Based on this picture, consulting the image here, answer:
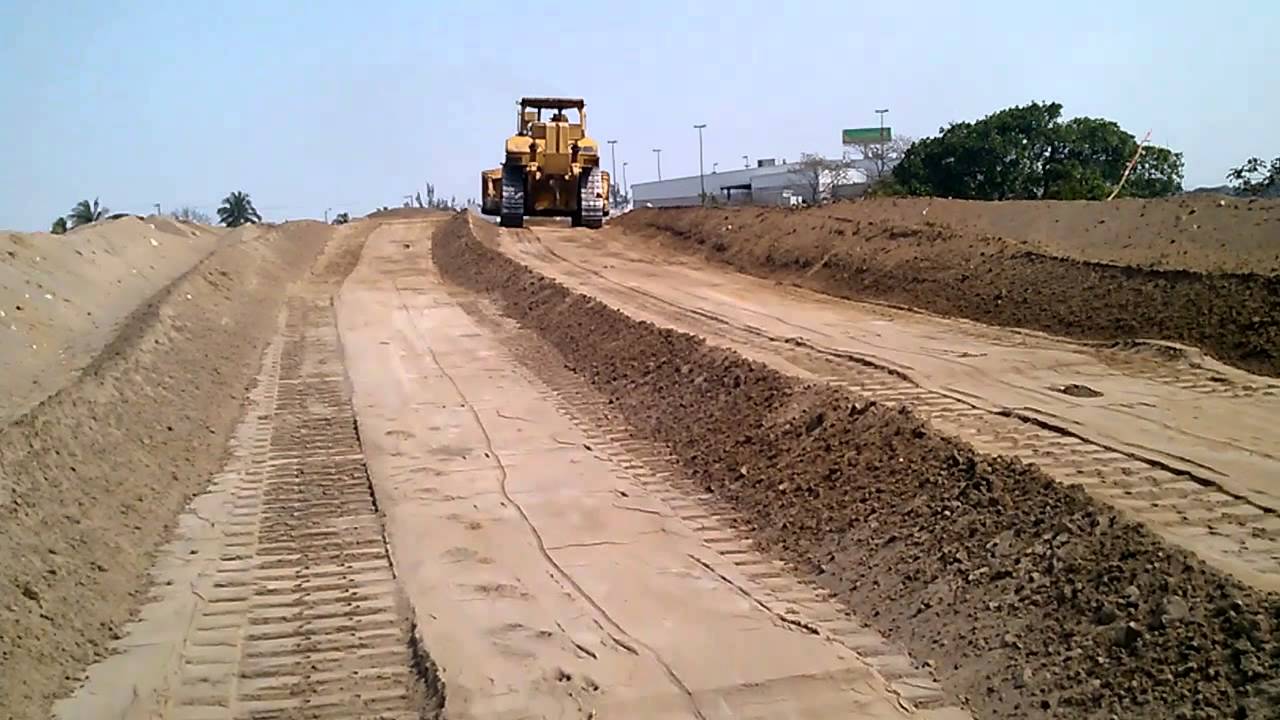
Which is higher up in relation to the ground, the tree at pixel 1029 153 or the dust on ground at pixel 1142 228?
the tree at pixel 1029 153

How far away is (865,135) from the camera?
232 ft

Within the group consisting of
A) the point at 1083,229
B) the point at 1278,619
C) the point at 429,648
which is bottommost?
the point at 429,648

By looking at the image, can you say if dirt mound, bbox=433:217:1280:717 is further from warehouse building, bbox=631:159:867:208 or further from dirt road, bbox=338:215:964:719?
warehouse building, bbox=631:159:867:208

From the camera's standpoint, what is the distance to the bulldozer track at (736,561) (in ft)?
17.7

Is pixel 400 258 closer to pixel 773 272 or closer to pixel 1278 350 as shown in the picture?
pixel 773 272

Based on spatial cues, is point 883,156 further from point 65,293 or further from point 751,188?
point 65,293

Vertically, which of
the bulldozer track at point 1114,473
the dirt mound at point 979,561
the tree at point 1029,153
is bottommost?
the dirt mound at point 979,561

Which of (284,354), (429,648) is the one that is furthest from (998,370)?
(284,354)

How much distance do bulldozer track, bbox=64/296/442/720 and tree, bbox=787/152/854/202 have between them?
48.4 meters

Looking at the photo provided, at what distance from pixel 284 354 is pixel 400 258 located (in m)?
13.5

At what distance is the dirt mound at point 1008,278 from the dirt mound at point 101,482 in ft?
29.3

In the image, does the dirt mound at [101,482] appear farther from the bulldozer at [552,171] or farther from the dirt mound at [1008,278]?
the bulldozer at [552,171]

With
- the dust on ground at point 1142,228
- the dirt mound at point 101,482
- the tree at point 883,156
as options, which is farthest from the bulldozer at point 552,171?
the tree at point 883,156

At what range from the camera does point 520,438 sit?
10.1 meters
